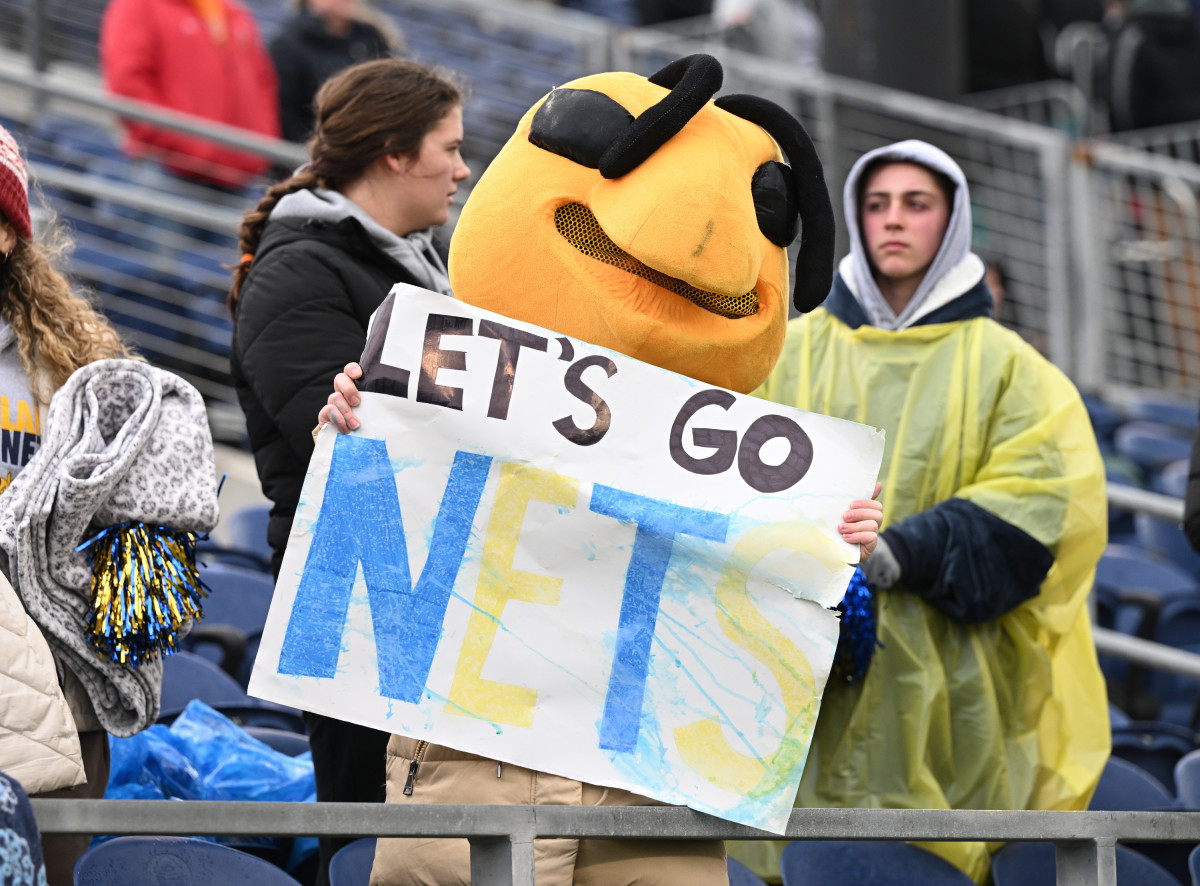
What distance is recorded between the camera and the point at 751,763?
2.24 m

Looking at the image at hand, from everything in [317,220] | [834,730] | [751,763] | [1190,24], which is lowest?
[834,730]

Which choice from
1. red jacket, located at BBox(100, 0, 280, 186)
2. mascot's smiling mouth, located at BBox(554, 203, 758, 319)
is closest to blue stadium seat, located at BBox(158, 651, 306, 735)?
mascot's smiling mouth, located at BBox(554, 203, 758, 319)

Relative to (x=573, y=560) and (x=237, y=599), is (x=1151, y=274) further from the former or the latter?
(x=573, y=560)

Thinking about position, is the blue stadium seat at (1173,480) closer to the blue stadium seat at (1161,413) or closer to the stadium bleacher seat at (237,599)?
the blue stadium seat at (1161,413)

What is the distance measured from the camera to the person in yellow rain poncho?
314 cm

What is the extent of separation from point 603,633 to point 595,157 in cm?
71

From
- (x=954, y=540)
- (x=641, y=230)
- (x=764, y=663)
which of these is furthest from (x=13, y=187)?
(x=954, y=540)

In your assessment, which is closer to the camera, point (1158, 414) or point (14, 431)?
point (14, 431)

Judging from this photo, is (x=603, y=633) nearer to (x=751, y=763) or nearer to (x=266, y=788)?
(x=751, y=763)

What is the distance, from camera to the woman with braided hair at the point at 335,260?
2.80 meters

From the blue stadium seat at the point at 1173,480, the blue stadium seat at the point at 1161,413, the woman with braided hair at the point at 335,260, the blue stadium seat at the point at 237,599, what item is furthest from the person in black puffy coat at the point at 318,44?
the blue stadium seat at the point at 1161,413

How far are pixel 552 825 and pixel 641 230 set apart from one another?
0.86 m

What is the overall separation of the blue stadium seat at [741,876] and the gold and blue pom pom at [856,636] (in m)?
0.43

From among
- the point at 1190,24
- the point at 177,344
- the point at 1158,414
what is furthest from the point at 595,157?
the point at 1190,24
